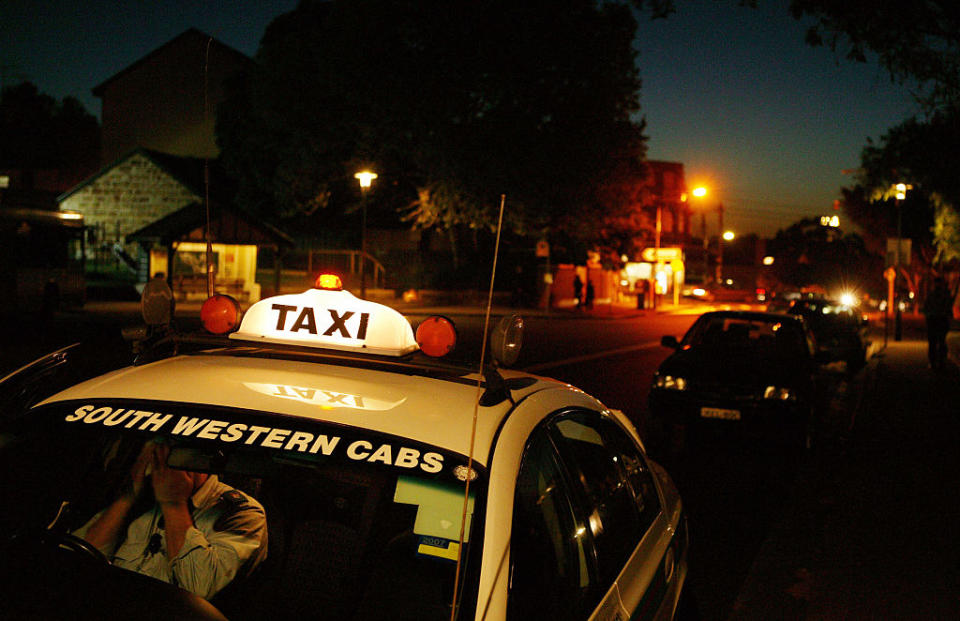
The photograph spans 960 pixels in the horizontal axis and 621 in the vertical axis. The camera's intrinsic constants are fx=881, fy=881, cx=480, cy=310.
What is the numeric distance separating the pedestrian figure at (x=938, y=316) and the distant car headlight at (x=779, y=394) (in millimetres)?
10082

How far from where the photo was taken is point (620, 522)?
2.91 metres

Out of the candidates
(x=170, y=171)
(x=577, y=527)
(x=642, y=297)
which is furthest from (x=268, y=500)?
(x=642, y=297)

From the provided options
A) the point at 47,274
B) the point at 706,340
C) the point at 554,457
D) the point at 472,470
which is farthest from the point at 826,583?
the point at 47,274

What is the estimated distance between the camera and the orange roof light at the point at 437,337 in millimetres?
2871

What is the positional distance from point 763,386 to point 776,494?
5.26 ft

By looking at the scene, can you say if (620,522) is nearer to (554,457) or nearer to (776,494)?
(554,457)

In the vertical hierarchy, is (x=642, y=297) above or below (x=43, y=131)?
below

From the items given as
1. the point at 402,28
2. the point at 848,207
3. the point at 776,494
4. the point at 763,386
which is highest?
the point at 402,28

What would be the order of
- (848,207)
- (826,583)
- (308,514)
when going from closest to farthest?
(308,514) → (826,583) → (848,207)

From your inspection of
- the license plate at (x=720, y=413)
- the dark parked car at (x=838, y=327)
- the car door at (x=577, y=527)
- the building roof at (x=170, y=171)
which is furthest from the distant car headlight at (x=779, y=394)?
the building roof at (x=170, y=171)

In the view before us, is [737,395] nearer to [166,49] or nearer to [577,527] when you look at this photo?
[577,527]

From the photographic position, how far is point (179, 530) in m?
2.76

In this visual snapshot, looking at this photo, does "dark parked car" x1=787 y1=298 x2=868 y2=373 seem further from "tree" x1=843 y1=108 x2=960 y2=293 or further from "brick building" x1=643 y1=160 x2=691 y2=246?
"brick building" x1=643 y1=160 x2=691 y2=246

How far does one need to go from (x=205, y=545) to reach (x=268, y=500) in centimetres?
27
